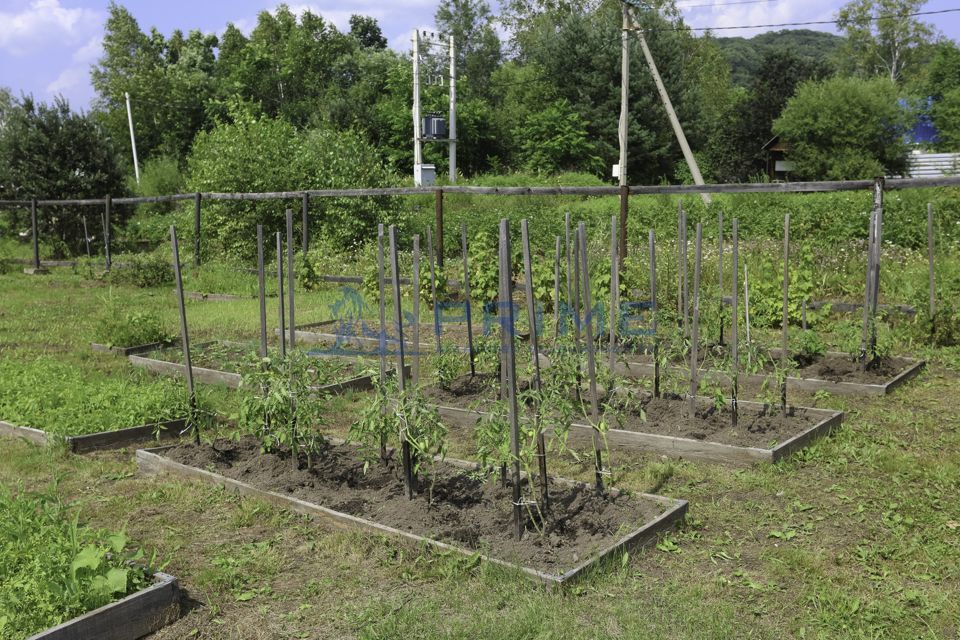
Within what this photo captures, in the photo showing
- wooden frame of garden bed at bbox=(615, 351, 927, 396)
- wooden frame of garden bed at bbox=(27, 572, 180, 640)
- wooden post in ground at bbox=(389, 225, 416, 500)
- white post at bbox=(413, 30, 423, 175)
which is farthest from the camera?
white post at bbox=(413, 30, 423, 175)

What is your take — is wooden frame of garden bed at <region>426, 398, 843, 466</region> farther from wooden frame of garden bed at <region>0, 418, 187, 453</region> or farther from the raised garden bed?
wooden frame of garden bed at <region>0, 418, 187, 453</region>

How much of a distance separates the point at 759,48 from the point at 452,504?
98.3m

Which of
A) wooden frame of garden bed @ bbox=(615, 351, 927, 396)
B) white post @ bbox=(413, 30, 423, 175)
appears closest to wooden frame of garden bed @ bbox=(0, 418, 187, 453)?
wooden frame of garden bed @ bbox=(615, 351, 927, 396)

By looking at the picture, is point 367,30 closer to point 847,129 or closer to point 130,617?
point 847,129

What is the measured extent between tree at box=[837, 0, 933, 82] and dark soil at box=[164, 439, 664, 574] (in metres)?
53.4

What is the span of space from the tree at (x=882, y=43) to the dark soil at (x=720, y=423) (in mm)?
51413

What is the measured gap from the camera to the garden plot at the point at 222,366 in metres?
6.70

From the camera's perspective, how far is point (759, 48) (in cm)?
9194

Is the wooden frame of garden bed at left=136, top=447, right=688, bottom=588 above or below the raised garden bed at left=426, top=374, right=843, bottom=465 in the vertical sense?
below

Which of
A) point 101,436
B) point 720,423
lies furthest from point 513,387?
point 101,436

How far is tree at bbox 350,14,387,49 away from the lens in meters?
59.6

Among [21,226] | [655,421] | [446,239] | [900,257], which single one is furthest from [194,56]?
[655,421]

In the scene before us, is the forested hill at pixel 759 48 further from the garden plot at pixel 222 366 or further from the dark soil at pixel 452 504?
the dark soil at pixel 452 504

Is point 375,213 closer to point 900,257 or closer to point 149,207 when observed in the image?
point 900,257
